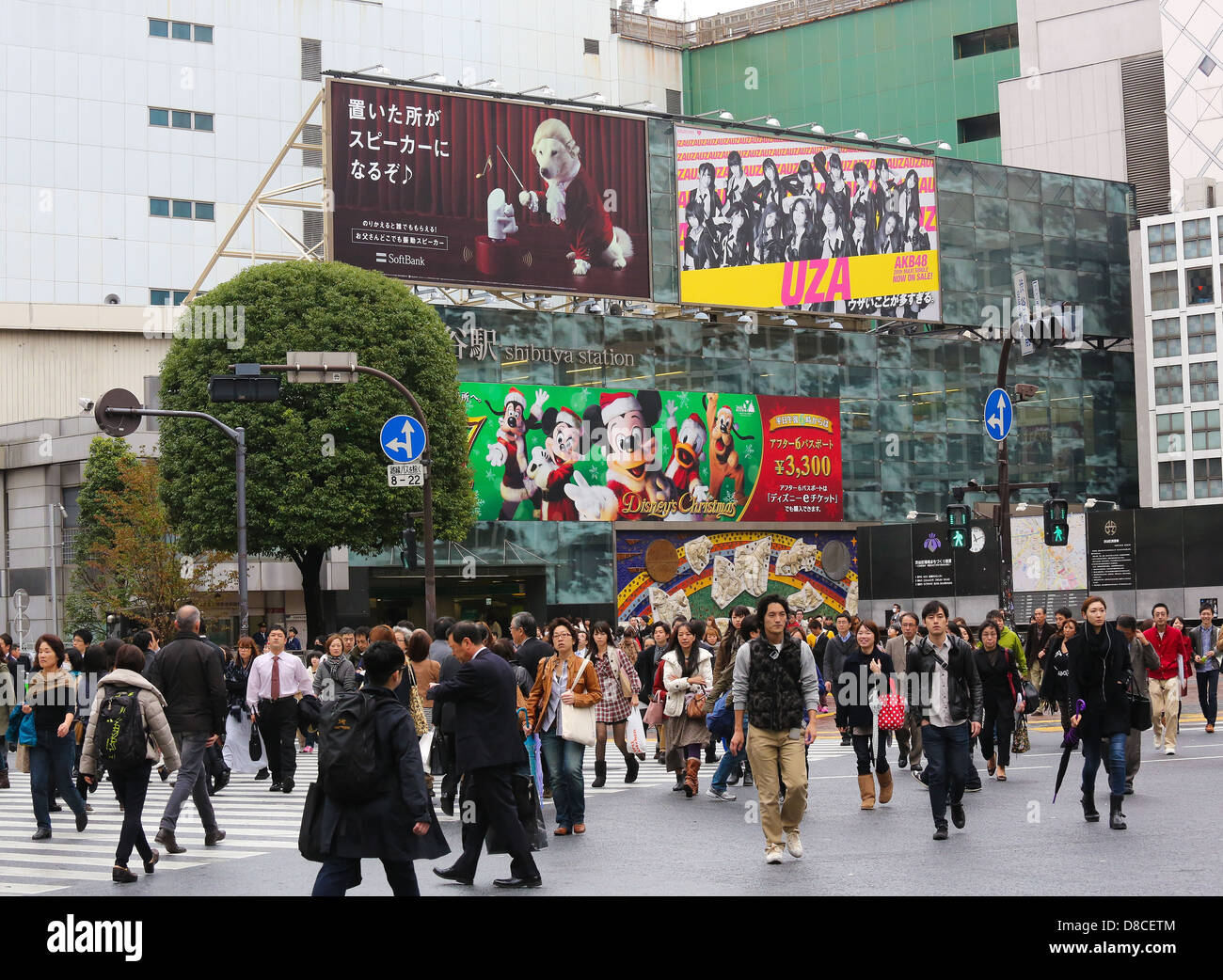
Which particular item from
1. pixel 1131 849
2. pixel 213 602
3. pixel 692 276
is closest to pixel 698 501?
pixel 692 276

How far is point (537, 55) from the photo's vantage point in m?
79.8

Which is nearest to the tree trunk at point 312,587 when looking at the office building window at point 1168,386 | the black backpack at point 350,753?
the black backpack at point 350,753

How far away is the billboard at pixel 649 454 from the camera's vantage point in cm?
4784

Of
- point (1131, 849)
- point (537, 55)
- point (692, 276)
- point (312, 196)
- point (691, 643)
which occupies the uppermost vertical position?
point (537, 55)

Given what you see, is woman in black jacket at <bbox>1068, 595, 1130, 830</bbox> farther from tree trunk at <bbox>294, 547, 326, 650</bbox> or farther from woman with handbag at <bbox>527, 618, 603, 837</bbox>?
tree trunk at <bbox>294, 547, 326, 650</bbox>

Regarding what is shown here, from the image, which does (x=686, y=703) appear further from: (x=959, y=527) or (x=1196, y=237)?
(x=1196, y=237)

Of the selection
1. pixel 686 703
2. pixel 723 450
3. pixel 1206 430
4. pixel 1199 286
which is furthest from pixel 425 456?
pixel 1199 286

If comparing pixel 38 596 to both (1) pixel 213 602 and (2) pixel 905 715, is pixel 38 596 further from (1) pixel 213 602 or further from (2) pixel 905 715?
(2) pixel 905 715

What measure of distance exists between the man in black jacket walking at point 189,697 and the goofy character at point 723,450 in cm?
3885

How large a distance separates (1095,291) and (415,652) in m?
50.7

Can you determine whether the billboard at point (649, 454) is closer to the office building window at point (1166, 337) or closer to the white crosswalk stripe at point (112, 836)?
the office building window at point (1166, 337)

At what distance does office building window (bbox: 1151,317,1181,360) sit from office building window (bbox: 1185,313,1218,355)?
46cm

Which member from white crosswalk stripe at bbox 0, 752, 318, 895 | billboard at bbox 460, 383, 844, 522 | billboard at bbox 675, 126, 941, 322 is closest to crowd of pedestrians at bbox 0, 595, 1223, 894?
white crosswalk stripe at bbox 0, 752, 318, 895
